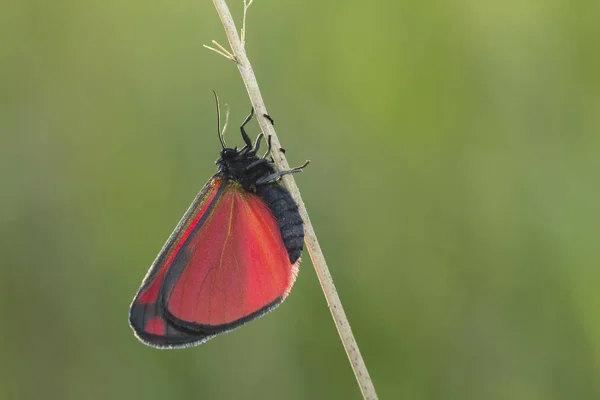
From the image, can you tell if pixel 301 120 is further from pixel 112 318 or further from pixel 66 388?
pixel 66 388

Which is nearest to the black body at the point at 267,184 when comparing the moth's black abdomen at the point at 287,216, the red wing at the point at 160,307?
the moth's black abdomen at the point at 287,216

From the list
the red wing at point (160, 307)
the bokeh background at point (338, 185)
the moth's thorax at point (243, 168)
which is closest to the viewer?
the red wing at point (160, 307)

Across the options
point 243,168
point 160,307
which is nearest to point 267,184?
point 243,168

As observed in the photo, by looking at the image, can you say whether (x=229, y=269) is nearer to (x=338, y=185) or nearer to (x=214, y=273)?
(x=214, y=273)

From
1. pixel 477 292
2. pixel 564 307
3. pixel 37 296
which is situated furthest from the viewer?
pixel 37 296

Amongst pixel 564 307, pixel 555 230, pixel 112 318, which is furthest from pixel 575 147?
pixel 112 318

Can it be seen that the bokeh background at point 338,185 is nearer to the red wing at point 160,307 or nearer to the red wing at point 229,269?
the red wing at point 229,269
